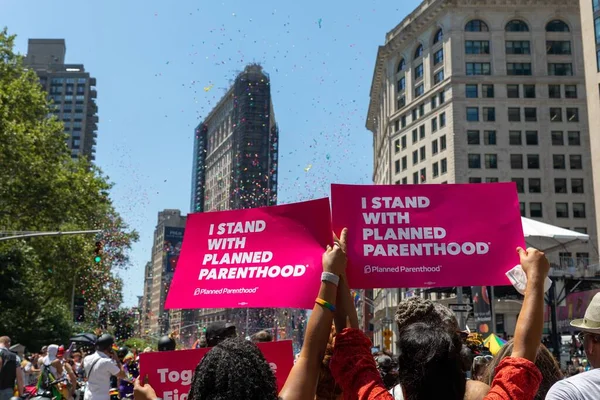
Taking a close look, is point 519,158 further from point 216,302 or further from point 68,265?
point 216,302

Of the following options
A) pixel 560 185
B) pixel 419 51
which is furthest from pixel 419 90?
pixel 560 185

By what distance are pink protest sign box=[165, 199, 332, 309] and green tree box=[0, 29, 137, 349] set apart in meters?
27.0

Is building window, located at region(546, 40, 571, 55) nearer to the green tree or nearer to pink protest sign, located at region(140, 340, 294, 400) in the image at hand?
the green tree

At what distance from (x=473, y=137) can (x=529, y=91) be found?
7.74 m

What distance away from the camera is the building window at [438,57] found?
6969 cm

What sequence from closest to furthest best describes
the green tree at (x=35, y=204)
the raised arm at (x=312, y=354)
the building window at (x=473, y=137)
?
the raised arm at (x=312, y=354) → the green tree at (x=35, y=204) → the building window at (x=473, y=137)

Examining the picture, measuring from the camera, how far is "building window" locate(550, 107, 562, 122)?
220 ft

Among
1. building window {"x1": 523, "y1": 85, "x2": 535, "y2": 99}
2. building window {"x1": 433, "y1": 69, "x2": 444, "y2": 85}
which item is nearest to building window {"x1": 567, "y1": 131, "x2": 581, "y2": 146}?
building window {"x1": 523, "y1": 85, "x2": 535, "y2": 99}

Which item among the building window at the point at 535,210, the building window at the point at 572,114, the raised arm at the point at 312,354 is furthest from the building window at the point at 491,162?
the raised arm at the point at 312,354

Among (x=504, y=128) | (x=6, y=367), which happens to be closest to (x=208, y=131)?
(x=504, y=128)

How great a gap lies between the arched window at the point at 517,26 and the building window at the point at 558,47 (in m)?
2.71

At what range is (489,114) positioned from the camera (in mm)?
67750

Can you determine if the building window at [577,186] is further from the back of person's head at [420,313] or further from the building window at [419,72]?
the back of person's head at [420,313]

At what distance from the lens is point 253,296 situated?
462 centimetres
